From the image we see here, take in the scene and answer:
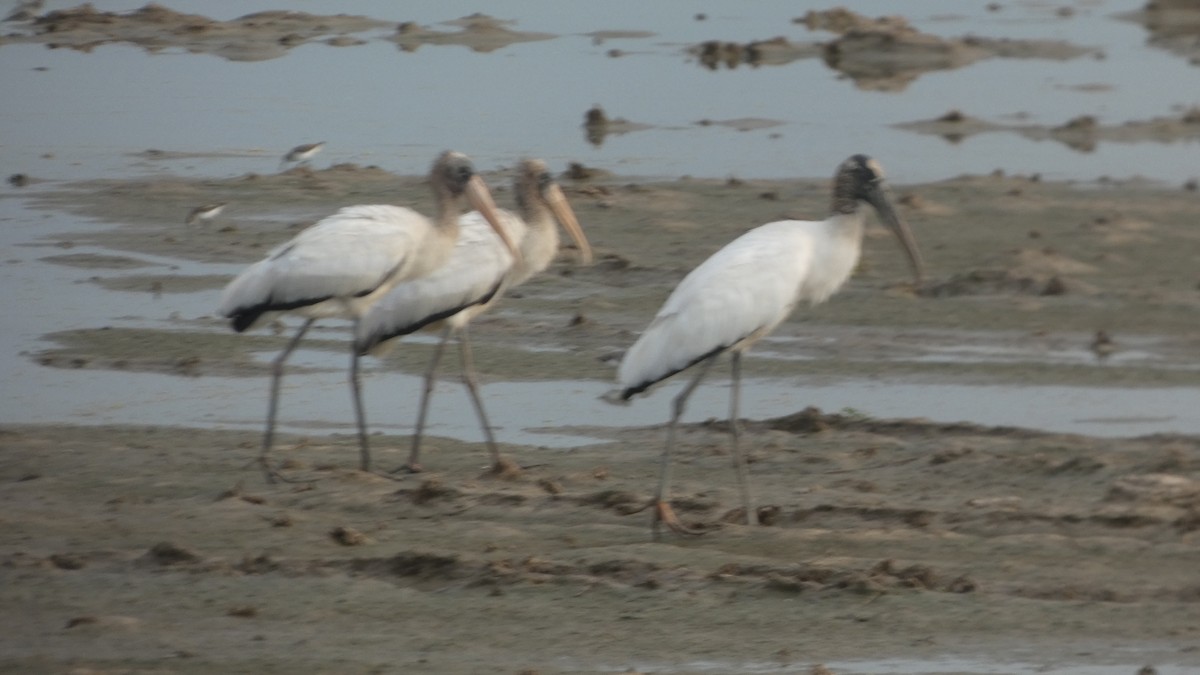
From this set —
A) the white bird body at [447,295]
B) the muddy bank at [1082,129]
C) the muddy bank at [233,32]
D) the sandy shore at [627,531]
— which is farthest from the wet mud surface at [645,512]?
the muddy bank at [233,32]

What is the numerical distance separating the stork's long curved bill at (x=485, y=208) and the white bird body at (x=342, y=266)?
0.34 m

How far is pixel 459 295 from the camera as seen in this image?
8898 millimetres

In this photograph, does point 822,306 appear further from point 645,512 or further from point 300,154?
point 300,154

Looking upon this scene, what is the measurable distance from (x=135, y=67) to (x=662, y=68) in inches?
249

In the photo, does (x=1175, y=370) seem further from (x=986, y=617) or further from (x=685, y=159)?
(x=685, y=159)

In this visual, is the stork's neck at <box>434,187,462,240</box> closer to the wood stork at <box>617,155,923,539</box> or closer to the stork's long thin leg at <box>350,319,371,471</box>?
the stork's long thin leg at <box>350,319,371,471</box>

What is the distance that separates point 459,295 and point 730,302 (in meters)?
1.55

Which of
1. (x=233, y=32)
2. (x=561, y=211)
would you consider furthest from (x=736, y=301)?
(x=233, y=32)

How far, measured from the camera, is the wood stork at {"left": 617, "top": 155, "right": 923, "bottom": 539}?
25.3 ft

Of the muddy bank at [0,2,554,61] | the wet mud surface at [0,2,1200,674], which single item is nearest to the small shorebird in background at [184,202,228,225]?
the wet mud surface at [0,2,1200,674]

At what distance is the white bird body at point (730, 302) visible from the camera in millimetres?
7723

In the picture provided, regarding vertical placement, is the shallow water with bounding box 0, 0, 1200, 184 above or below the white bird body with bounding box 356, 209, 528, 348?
below

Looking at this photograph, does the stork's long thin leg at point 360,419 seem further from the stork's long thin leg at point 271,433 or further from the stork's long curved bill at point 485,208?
the stork's long curved bill at point 485,208

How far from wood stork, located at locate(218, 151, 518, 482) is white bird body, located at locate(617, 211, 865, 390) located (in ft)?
4.24
